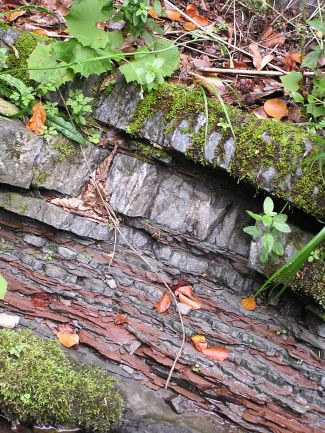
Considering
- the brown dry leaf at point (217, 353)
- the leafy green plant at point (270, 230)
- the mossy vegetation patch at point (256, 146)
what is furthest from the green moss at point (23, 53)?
the brown dry leaf at point (217, 353)

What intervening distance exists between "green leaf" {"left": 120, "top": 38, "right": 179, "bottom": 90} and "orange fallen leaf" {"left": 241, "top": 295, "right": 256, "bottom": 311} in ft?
5.21

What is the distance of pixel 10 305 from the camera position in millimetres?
3158

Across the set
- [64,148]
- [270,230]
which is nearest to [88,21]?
[64,148]

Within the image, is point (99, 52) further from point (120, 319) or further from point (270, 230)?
point (120, 319)

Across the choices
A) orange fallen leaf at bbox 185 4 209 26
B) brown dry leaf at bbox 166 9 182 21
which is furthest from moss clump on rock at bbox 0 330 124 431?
orange fallen leaf at bbox 185 4 209 26

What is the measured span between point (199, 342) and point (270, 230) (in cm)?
88

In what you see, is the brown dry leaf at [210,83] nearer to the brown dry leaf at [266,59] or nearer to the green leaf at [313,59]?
the brown dry leaf at [266,59]

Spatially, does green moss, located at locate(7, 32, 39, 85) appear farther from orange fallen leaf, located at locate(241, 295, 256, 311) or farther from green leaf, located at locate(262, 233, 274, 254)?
orange fallen leaf, located at locate(241, 295, 256, 311)

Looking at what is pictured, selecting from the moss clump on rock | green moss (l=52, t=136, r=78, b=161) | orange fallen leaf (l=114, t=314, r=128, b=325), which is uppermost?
green moss (l=52, t=136, r=78, b=161)

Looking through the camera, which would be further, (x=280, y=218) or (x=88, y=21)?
(x=88, y=21)

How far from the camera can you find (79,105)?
129 inches

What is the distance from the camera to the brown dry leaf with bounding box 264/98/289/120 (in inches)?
129

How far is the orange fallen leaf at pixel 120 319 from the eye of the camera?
3207 millimetres

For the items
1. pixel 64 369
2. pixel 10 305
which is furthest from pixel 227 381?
pixel 10 305
